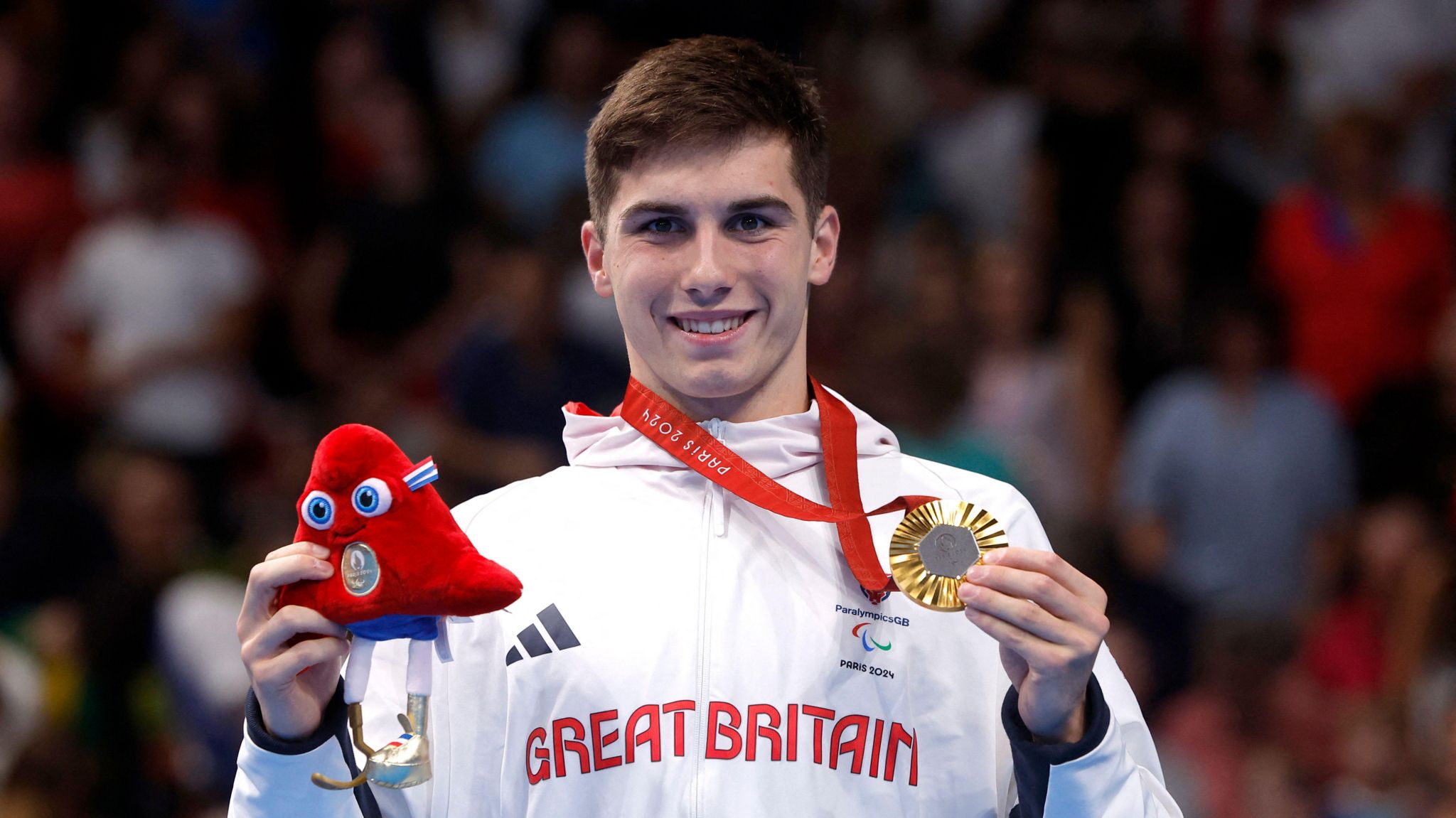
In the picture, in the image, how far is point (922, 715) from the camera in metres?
2.52

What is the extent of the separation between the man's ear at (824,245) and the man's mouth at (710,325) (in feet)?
0.61

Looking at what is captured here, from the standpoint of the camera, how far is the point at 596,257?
110 inches

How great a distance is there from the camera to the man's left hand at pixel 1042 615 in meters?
2.23

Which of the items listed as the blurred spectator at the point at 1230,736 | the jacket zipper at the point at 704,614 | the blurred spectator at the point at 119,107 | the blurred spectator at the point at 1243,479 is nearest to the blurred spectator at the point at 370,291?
the blurred spectator at the point at 119,107

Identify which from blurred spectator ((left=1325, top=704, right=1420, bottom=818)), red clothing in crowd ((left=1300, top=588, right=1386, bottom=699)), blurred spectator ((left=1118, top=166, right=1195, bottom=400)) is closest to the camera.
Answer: blurred spectator ((left=1325, top=704, right=1420, bottom=818))

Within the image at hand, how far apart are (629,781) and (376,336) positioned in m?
4.39

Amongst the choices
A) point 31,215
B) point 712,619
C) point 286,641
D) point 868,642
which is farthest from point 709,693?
point 31,215

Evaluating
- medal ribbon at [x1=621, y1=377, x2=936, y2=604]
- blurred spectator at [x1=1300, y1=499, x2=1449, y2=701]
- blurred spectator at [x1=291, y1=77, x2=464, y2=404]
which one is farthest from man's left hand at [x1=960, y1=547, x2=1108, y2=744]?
blurred spectator at [x1=291, y1=77, x2=464, y2=404]

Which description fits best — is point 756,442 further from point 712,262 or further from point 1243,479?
point 1243,479

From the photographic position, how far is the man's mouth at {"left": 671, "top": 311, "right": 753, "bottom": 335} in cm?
262

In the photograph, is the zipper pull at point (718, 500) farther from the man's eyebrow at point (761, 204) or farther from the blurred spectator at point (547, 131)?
the blurred spectator at point (547, 131)

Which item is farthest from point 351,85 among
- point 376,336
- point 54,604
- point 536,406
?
point 54,604

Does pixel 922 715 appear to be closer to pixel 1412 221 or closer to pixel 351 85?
pixel 1412 221

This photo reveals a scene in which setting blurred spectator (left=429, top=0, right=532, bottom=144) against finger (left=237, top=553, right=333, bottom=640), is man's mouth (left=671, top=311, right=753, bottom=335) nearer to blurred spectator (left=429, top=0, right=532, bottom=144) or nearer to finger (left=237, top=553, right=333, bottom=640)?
finger (left=237, top=553, right=333, bottom=640)
